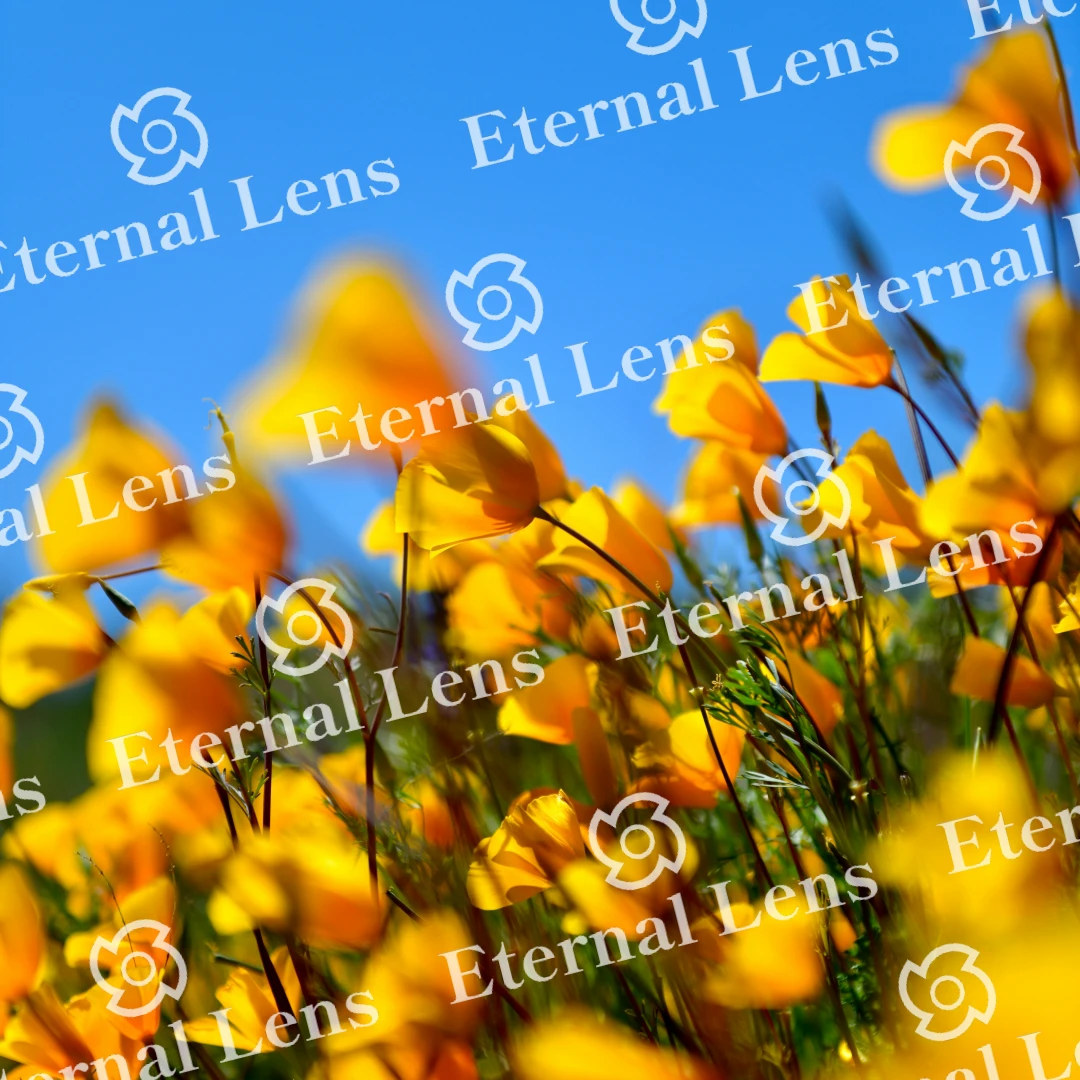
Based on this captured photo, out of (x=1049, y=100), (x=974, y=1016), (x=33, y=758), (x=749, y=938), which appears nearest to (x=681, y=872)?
(x=749, y=938)

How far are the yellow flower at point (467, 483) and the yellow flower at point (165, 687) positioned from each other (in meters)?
0.13

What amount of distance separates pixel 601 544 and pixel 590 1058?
32 cm

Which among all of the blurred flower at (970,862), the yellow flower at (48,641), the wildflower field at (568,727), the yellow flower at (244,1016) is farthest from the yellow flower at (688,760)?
the yellow flower at (48,641)

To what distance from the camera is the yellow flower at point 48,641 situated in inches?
24.2

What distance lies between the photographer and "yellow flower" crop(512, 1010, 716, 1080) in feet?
1.21

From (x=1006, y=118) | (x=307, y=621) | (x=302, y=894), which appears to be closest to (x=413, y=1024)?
(x=302, y=894)

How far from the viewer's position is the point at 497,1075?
509 millimetres

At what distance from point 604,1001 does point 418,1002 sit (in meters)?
0.21

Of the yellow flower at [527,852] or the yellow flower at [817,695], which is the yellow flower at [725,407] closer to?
the yellow flower at [817,695]

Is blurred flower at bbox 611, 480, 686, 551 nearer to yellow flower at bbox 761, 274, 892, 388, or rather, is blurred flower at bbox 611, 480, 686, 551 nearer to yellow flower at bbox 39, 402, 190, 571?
yellow flower at bbox 761, 274, 892, 388

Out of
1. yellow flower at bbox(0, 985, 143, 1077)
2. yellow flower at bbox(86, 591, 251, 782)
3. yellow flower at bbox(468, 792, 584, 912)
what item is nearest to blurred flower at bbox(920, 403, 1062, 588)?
yellow flower at bbox(468, 792, 584, 912)

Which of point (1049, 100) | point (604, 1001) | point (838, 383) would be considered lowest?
point (604, 1001)

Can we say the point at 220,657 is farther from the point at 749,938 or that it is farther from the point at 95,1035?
the point at 749,938

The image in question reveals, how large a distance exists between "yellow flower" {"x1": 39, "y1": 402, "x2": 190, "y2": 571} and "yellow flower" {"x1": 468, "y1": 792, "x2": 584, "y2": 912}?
23cm
